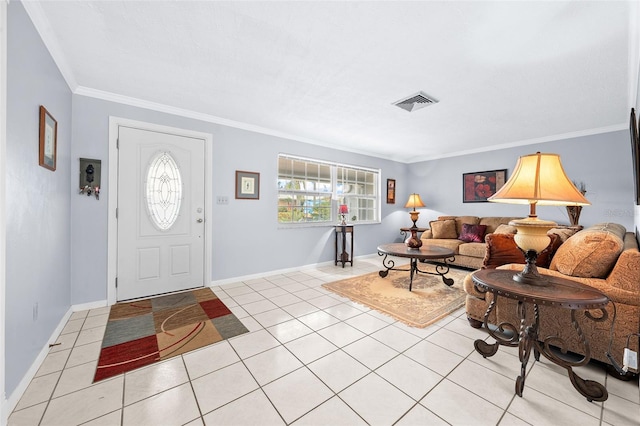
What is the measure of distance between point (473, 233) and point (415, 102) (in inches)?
120

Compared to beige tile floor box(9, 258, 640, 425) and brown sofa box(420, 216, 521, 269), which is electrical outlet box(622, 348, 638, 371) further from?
brown sofa box(420, 216, 521, 269)

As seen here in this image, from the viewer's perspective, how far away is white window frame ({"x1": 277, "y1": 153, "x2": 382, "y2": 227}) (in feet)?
15.0

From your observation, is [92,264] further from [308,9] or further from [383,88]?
[383,88]

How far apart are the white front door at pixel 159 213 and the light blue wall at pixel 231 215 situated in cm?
17

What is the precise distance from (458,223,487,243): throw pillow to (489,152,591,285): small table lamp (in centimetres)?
347

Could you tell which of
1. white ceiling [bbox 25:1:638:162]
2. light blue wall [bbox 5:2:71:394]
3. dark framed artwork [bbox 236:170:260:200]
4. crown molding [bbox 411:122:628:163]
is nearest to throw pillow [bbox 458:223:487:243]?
crown molding [bbox 411:122:628:163]

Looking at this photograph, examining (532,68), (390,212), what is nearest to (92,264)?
(532,68)

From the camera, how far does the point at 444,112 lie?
343cm

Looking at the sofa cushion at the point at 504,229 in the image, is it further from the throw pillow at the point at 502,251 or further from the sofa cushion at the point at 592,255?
the sofa cushion at the point at 592,255

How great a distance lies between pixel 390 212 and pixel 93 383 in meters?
5.70

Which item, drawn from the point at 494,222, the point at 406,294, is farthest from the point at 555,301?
the point at 494,222

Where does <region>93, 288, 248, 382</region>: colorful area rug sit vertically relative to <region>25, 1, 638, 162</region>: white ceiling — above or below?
below

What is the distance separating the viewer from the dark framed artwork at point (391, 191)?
616cm

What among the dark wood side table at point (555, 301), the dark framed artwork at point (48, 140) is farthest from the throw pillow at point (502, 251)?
the dark framed artwork at point (48, 140)
